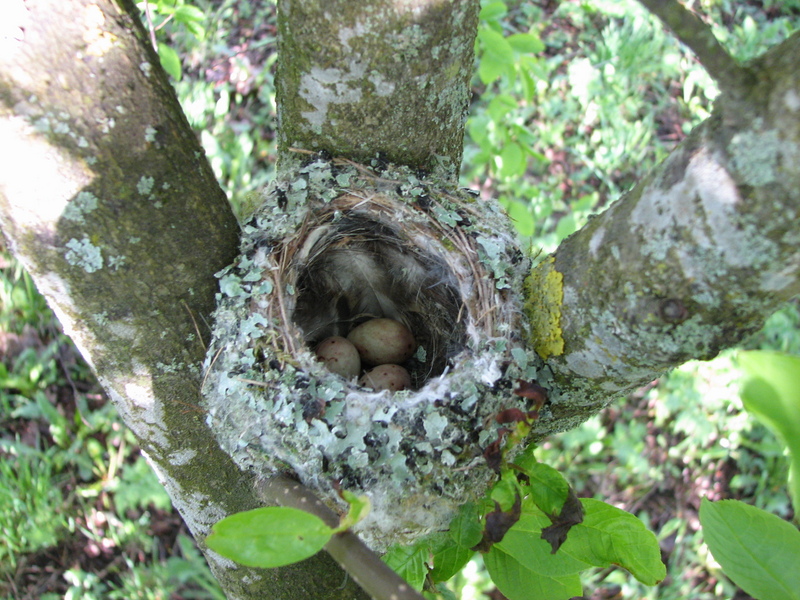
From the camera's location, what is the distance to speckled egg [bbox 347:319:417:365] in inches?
80.5

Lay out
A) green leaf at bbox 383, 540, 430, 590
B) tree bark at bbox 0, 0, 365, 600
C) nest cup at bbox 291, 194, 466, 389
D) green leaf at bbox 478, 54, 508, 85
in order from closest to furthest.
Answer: tree bark at bbox 0, 0, 365, 600, green leaf at bbox 383, 540, 430, 590, nest cup at bbox 291, 194, 466, 389, green leaf at bbox 478, 54, 508, 85

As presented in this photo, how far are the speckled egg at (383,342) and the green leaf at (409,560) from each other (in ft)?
2.60

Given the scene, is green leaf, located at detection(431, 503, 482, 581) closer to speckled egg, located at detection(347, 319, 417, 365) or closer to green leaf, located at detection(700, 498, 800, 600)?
green leaf, located at detection(700, 498, 800, 600)

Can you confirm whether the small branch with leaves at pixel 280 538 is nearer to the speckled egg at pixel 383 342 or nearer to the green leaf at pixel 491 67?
the speckled egg at pixel 383 342

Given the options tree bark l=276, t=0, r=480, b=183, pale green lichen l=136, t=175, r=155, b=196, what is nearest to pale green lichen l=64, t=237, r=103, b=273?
pale green lichen l=136, t=175, r=155, b=196

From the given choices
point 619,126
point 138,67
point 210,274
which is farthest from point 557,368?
point 619,126

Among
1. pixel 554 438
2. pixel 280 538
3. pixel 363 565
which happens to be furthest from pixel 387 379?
pixel 554 438

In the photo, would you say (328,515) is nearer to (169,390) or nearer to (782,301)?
(169,390)

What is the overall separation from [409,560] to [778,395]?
1060 mm

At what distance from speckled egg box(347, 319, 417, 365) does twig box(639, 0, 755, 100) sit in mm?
1417

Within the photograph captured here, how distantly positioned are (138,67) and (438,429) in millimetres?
935

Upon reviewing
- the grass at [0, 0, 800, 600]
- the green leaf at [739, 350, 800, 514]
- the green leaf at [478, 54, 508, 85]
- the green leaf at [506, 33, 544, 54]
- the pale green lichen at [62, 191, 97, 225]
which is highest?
the green leaf at [506, 33, 544, 54]

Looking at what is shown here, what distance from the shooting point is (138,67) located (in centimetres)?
106

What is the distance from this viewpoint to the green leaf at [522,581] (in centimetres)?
125
